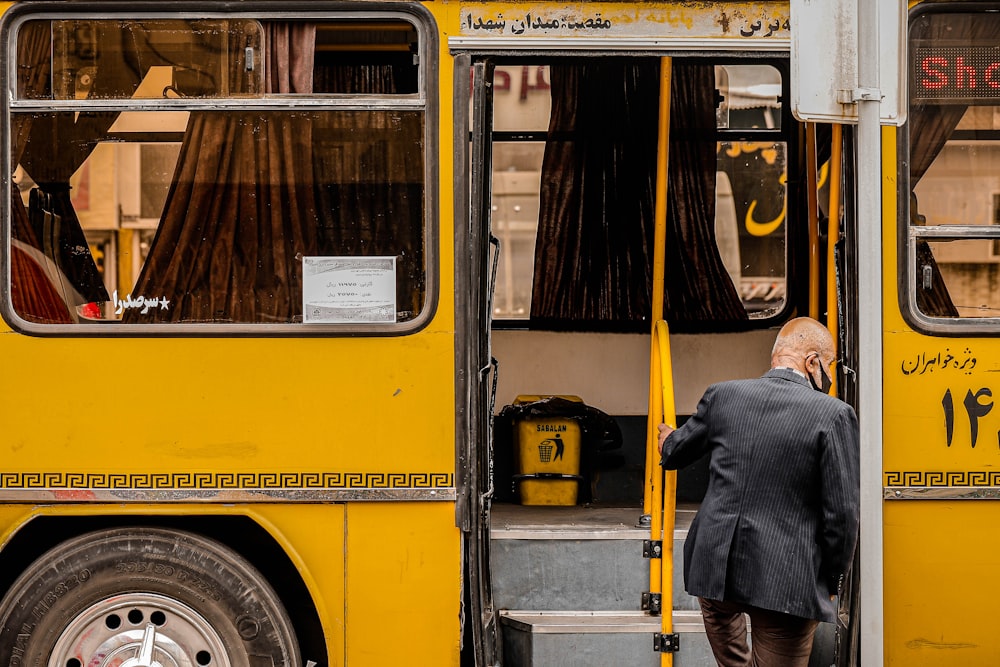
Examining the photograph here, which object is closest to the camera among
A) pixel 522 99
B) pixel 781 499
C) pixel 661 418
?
pixel 781 499

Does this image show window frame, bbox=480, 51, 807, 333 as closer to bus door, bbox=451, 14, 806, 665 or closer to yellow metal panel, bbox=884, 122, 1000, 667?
bus door, bbox=451, 14, 806, 665

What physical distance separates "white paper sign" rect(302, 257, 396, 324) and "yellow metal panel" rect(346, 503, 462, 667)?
0.74 m

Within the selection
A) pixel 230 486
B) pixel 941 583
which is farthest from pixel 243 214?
pixel 941 583

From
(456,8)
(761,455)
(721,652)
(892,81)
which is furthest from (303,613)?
(892,81)

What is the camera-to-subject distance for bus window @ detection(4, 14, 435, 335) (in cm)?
426

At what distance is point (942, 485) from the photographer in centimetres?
423

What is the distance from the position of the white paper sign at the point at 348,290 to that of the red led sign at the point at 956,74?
83.8 inches

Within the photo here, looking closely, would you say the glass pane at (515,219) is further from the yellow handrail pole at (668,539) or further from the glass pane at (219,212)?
the glass pane at (219,212)

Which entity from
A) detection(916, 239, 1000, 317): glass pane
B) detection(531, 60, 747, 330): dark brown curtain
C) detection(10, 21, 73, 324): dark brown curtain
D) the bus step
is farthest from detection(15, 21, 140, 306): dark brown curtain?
detection(916, 239, 1000, 317): glass pane

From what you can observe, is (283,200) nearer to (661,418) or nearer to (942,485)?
(661,418)

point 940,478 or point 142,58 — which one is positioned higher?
point 142,58

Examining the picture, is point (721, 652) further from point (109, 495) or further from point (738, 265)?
point (738, 265)

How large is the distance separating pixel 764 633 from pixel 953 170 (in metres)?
1.93

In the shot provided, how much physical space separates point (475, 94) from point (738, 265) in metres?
2.68
